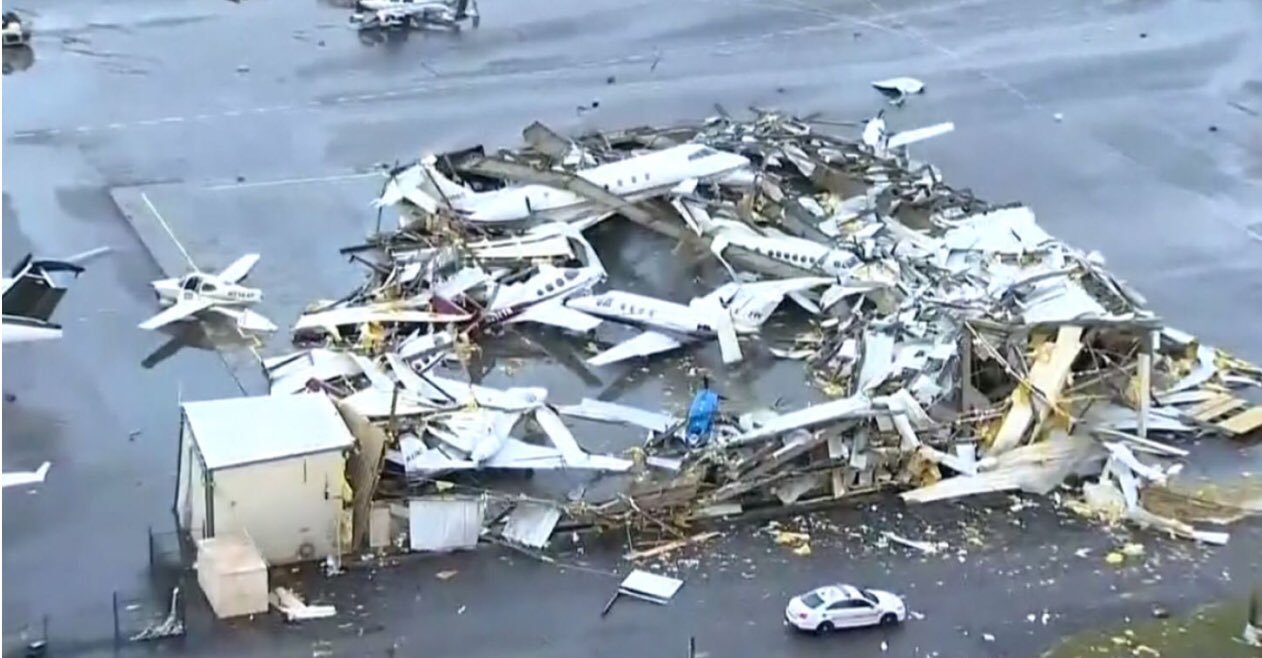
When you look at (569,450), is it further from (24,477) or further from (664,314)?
(24,477)

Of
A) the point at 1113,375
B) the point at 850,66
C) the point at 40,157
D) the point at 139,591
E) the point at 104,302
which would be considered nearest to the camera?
A: the point at 139,591

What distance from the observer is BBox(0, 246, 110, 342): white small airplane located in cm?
3241

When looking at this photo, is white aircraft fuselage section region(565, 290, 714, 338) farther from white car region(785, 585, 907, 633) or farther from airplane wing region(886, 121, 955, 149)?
airplane wing region(886, 121, 955, 149)

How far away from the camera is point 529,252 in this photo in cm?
3906

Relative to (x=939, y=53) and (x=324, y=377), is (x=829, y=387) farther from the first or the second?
(x=939, y=53)

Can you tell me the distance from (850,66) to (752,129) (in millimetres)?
10974

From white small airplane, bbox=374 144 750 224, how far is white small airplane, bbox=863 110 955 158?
524 cm

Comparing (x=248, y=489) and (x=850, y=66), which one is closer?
(x=248, y=489)

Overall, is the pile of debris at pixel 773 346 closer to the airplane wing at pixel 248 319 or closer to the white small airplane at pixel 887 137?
the white small airplane at pixel 887 137

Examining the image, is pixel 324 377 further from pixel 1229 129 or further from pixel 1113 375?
pixel 1229 129

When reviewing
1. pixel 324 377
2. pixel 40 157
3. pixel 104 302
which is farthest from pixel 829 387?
pixel 40 157

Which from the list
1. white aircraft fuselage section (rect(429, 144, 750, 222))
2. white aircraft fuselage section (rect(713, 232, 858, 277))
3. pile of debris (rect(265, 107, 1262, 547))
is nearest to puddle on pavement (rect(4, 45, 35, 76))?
pile of debris (rect(265, 107, 1262, 547))

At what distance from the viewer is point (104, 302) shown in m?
37.6

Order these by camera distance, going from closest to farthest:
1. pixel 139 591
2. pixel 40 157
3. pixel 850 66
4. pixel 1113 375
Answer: pixel 139 591, pixel 1113 375, pixel 40 157, pixel 850 66
